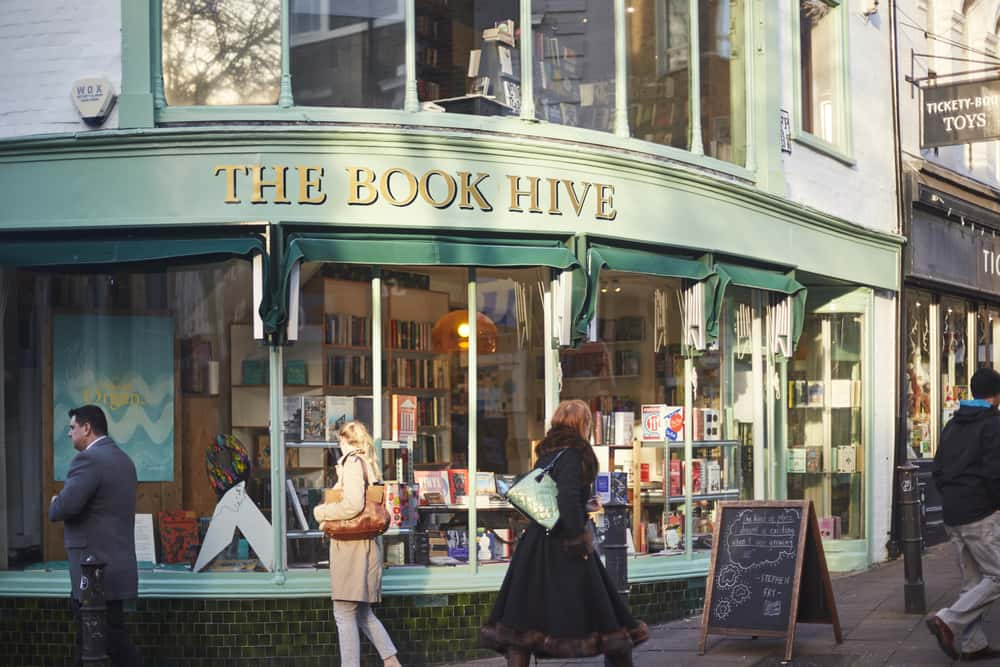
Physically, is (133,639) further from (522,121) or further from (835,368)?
(835,368)

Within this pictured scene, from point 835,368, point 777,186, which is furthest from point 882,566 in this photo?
point 777,186

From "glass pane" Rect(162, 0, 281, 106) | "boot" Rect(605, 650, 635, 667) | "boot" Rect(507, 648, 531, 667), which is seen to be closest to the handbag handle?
"boot" Rect(507, 648, 531, 667)

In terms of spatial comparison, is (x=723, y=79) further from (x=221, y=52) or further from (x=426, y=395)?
(x=221, y=52)

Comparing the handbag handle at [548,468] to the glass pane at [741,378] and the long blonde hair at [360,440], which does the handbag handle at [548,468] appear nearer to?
the long blonde hair at [360,440]

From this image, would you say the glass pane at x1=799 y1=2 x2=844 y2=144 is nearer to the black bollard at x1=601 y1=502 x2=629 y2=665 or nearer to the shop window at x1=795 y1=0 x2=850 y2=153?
the shop window at x1=795 y1=0 x2=850 y2=153

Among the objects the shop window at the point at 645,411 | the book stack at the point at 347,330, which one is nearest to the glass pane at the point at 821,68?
the shop window at the point at 645,411

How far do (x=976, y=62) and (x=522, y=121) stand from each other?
9170 mm

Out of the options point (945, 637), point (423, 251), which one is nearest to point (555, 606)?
point (945, 637)

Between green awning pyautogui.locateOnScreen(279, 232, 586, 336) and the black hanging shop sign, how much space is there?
7.52m

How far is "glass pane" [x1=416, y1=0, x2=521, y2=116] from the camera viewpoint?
11398 mm

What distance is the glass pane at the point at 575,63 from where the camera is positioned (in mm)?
11914

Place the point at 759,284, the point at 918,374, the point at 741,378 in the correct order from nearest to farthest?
the point at 759,284
the point at 741,378
the point at 918,374

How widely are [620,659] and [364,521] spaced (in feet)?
7.15

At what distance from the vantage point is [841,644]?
10.5 metres
